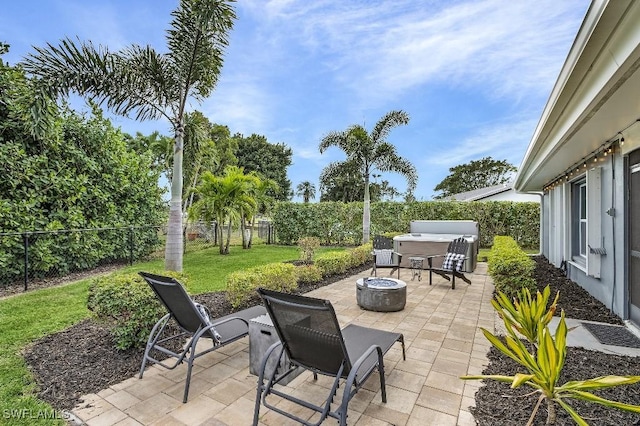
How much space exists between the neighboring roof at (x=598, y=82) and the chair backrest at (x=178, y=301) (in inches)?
145

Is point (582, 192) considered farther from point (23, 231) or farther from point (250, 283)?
point (23, 231)

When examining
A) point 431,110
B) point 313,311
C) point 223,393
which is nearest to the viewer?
point 313,311

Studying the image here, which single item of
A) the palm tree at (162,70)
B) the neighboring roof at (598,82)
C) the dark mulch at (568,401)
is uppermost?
the palm tree at (162,70)

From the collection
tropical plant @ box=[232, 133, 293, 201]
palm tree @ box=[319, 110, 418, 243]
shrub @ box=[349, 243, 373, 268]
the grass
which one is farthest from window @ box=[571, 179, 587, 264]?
tropical plant @ box=[232, 133, 293, 201]

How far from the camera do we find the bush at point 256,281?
17.3ft

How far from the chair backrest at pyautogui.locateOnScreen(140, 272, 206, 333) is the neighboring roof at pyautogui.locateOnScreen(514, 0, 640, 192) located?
368 cm

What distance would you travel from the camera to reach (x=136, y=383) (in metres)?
3.05

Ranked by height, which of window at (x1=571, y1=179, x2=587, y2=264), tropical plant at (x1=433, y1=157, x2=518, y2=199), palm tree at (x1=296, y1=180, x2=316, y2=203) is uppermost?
tropical plant at (x1=433, y1=157, x2=518, y2=199)

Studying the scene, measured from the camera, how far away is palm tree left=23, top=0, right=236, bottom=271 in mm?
5758

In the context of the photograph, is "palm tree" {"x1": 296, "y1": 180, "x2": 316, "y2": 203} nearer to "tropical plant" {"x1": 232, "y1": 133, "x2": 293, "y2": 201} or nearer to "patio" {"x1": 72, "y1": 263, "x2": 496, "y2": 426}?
"tropical plant" {"x1": 232, "y1": 133, "x2": 293, "y2": 201}

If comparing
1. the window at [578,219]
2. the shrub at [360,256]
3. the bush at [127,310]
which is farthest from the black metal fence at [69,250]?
the window at [578,219]

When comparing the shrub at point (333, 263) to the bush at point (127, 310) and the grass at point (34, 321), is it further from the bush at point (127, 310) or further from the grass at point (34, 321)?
the bush at point (127, 310)

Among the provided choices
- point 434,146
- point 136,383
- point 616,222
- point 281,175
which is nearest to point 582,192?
point 616,222

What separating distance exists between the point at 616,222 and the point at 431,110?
1252 cm
